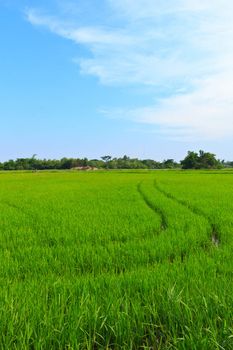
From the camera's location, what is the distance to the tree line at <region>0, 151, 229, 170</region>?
76312 mm

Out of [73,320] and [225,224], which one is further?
[225,224]

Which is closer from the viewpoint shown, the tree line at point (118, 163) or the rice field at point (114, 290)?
the rice field at point (114, 290)

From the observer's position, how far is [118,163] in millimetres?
95875

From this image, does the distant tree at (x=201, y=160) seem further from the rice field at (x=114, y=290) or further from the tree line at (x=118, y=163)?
the rice field at (x=114, y=290)

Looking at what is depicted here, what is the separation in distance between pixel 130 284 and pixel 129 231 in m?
3.25

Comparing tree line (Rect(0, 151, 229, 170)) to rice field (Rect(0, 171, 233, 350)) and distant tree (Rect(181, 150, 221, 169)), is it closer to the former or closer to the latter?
distant tree (Rect(181, 150, 221, 169))

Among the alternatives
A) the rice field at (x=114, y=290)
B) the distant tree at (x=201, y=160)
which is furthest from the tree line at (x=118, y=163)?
the rice field at (x=114, y=290)

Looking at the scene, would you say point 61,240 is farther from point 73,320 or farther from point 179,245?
point 73,320

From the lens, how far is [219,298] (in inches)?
119

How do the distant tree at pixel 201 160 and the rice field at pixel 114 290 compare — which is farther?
the distant tree at pixel 201 160

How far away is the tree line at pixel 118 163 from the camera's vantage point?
76.3m

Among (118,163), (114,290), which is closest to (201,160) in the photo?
(118,163)

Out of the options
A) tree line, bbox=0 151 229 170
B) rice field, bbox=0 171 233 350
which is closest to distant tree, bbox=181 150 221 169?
tree line, bbox=0 151 229 170

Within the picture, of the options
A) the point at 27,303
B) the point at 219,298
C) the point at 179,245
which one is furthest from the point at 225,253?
the point at 27,303
